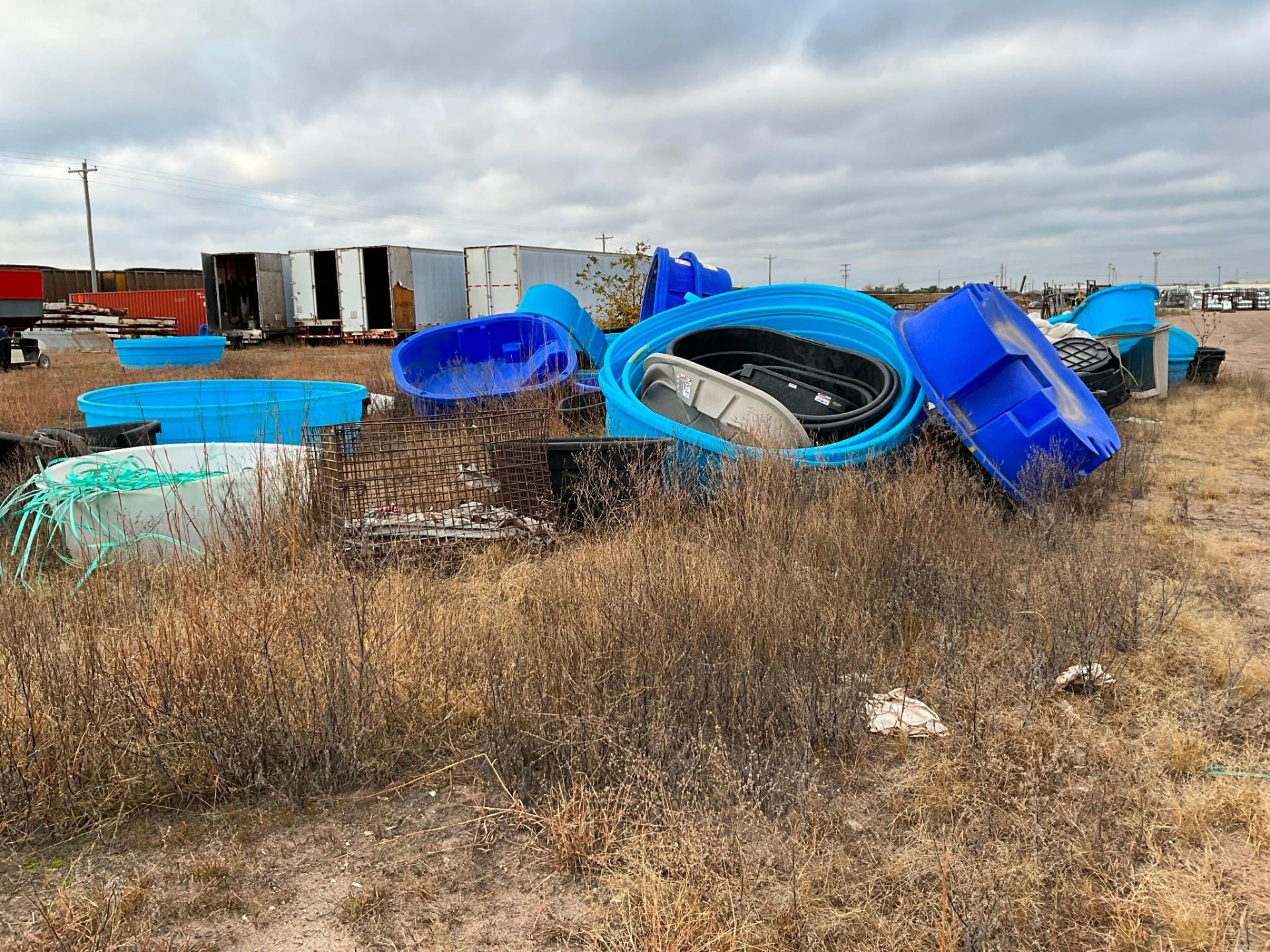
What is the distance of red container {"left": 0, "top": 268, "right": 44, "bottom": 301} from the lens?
61.8ft

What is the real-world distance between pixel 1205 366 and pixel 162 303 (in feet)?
119

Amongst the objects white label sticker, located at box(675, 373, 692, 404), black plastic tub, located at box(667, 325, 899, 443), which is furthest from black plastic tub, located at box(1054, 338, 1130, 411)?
white label sticker, located at box(675, 373, 692, 404)

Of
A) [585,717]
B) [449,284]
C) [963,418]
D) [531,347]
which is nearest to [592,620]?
[585,717]

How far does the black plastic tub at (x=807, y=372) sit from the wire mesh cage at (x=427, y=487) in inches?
88.1

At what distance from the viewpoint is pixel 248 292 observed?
26672 mm

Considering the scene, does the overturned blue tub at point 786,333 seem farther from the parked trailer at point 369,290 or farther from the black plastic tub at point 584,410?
the parked trailer at point 369,290

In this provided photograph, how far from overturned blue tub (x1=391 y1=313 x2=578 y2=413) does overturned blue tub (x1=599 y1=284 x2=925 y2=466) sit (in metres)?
1.23

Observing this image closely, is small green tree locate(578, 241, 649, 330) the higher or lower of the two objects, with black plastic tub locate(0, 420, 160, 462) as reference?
higher

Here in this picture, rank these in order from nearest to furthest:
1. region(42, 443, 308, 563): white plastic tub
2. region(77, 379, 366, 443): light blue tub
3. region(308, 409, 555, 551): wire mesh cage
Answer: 1. region(42, 443, 308, 563): white plastic tub
2. region(308, 409, 555, 551): wire mesh cage
3. region(77, 379, 366, 443): light blue tub

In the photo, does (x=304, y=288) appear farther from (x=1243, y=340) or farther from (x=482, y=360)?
(x=1243, y=340)

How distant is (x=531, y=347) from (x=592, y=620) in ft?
24.9

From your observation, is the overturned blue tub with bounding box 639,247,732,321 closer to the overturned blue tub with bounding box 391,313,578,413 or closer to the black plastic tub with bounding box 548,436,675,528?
the overturned blue tub with bounding box 391,313,578,413

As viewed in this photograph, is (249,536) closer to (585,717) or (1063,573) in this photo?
(585,717)

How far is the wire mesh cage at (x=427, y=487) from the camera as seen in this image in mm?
4613
